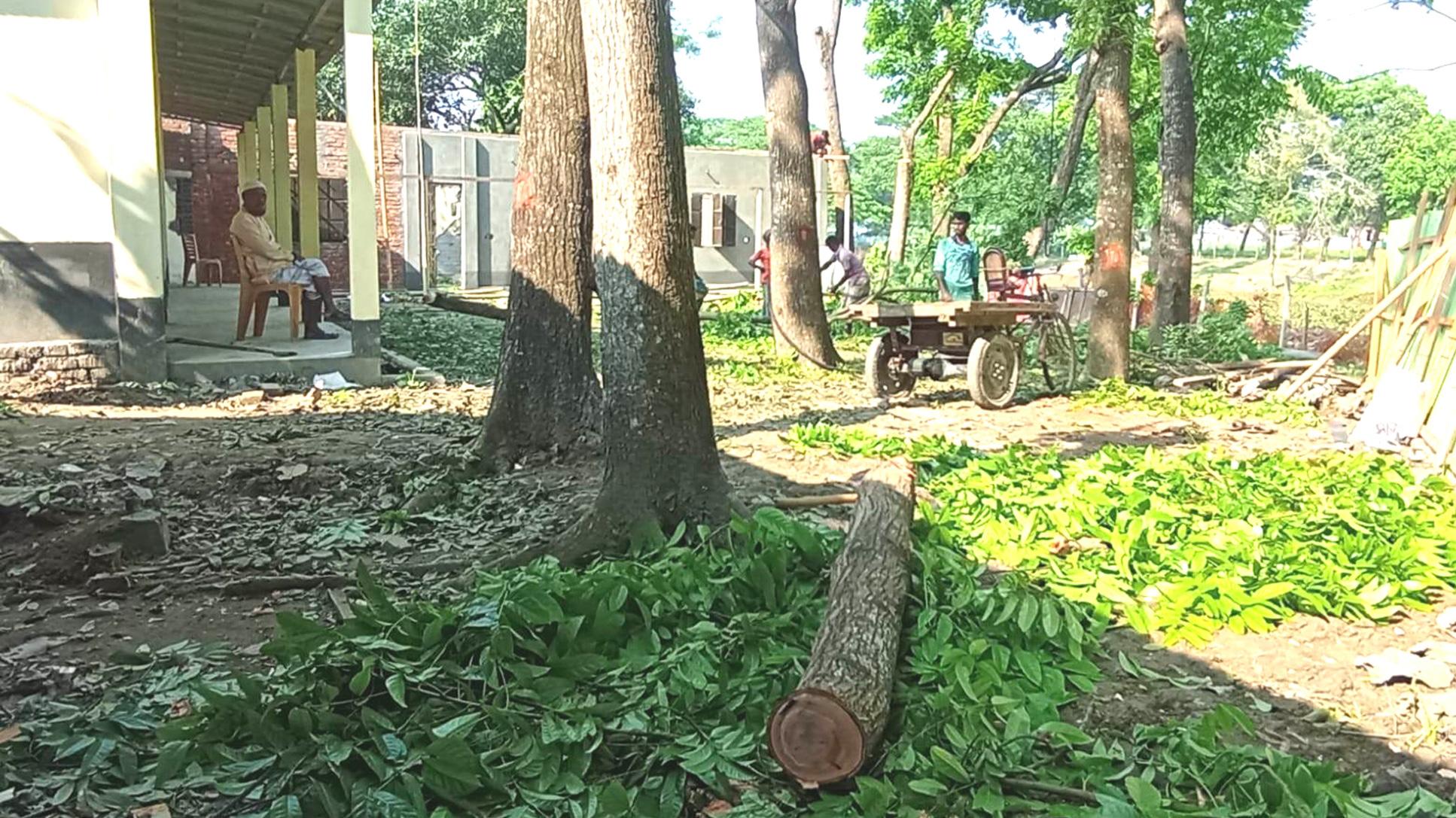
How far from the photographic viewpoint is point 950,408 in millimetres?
10391

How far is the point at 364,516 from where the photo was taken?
20.8 feet

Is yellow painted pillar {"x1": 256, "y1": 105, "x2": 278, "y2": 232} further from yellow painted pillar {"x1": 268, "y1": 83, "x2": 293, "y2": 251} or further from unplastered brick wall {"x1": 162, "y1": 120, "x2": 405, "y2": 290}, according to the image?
A: unplastered brick wall {"x1": 162, "y1": 120, "x2": 405, "y2": 290}

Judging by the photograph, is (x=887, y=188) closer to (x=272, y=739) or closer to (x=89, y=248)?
(x=89, y=248)

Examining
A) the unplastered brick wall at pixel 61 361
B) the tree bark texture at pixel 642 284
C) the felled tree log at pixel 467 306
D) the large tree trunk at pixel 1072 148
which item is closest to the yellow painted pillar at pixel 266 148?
the unplastered brick wall at pixel 61 361

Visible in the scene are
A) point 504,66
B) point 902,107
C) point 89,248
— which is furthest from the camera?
point 504,66

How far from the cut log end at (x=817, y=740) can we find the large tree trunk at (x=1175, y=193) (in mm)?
13286

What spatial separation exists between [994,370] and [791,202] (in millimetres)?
3774

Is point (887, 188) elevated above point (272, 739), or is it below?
above

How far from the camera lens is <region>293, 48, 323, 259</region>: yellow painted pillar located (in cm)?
1359

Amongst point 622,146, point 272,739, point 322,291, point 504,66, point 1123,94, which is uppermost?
point 504,66

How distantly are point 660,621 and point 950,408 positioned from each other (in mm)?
6524

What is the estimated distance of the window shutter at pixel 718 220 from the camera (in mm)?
28750

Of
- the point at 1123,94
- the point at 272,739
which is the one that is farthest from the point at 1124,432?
the point at 272,739

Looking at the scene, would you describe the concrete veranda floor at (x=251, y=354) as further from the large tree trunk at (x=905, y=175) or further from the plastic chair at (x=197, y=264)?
the large tree trunk at (x=905, y=175)
